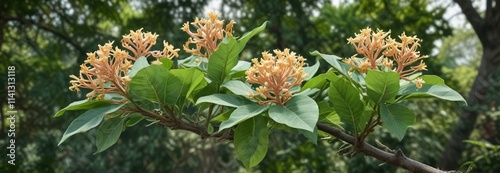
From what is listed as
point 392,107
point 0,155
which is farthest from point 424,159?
point 392,107

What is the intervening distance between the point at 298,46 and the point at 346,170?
1.21 m

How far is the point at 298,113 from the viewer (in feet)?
2.91

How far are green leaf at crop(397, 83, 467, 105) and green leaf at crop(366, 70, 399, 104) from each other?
0.04 m

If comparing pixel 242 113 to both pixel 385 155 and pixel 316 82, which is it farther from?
pixel 385 155

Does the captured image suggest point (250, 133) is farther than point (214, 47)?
No

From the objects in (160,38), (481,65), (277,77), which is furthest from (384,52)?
(160,38)

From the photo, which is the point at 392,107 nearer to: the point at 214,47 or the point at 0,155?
the point at 214,47

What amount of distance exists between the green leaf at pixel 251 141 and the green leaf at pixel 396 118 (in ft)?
0.58

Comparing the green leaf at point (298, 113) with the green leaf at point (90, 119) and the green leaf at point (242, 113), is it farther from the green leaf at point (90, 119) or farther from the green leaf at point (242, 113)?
the green leaf at point (90, 119)

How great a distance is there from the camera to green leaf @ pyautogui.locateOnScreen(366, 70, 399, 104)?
3.01 ft

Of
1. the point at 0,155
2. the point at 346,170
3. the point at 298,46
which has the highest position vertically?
the point at 298,46

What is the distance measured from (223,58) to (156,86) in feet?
0.37

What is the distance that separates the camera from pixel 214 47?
1071mm

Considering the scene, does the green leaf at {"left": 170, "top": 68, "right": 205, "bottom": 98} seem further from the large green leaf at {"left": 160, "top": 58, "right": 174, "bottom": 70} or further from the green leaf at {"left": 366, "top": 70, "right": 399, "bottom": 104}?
the green leaf at {"left": 366, "top": 70, "right": 399, "bottom": 104}
